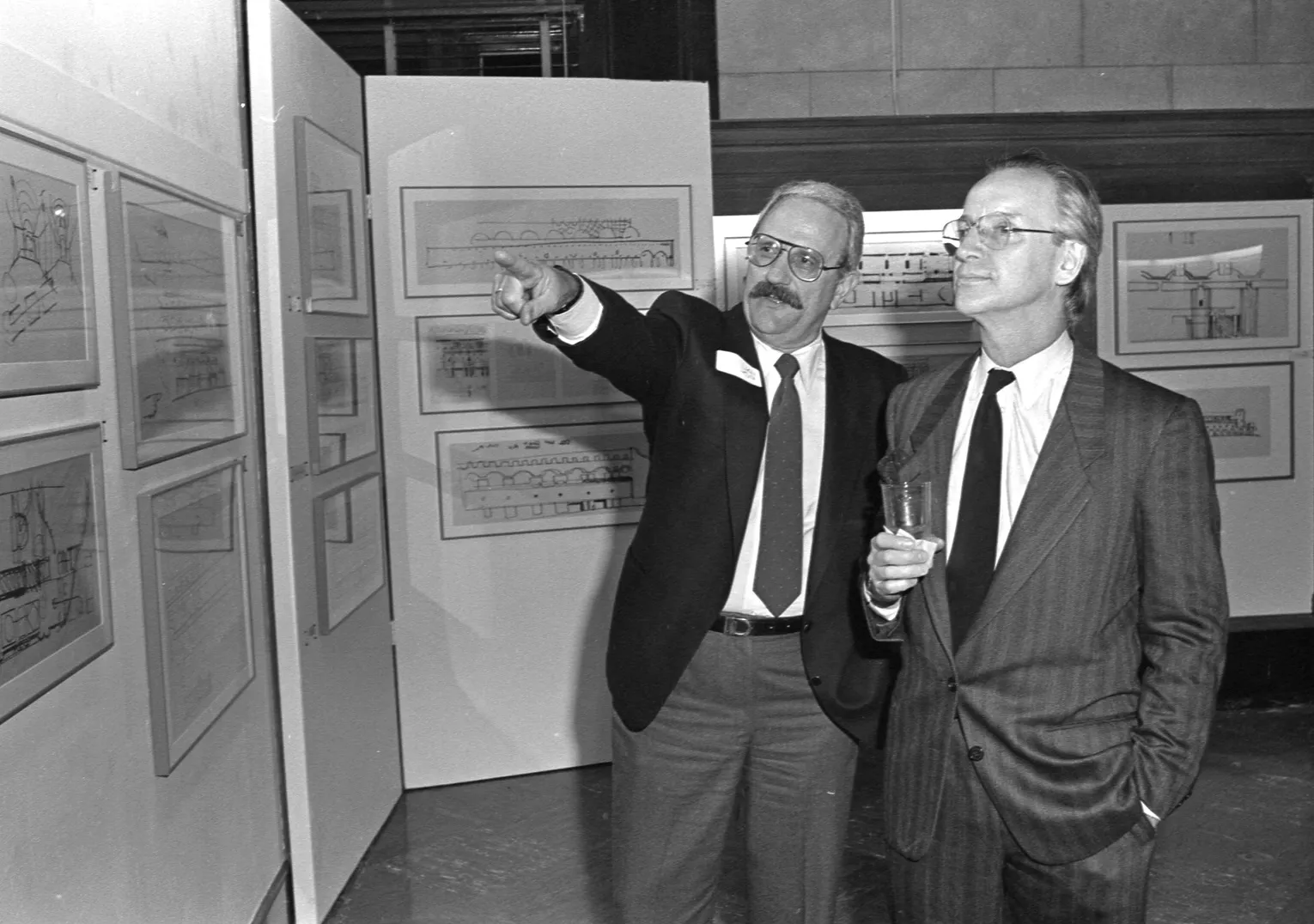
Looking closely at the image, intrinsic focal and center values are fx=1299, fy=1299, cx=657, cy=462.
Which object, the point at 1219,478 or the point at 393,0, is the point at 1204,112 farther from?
the point at 393,0

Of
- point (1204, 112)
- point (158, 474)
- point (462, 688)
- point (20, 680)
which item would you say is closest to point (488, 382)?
point (462, 688)

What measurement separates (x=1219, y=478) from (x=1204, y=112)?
1.64 meters

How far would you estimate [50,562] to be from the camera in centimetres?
212

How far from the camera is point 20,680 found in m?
1.98

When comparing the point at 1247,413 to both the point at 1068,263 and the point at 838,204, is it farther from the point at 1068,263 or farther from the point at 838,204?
the point at 1068,263

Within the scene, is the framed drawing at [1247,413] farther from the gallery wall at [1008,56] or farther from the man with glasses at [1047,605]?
the man with glasses at [1047,605]

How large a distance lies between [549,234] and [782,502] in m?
2.63

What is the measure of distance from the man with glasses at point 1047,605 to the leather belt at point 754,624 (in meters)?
0.44

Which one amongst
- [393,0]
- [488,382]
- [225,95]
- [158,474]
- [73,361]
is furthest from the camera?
[393,0]

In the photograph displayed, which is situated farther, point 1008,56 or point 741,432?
point 1008,56

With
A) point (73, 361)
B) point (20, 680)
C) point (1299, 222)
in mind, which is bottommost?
point (20, 680)

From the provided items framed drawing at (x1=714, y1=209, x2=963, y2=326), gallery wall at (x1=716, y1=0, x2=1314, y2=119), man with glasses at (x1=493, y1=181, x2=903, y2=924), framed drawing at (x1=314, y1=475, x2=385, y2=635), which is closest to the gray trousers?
man with glasses at (x1=493, y1=181, x2=903, y2=924)

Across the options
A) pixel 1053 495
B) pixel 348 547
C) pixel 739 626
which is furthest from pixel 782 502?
pixel 348 547

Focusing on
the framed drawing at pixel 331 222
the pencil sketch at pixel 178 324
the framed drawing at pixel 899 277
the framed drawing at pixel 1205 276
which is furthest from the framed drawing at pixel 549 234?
the framed drawing at pixel 1205 276
